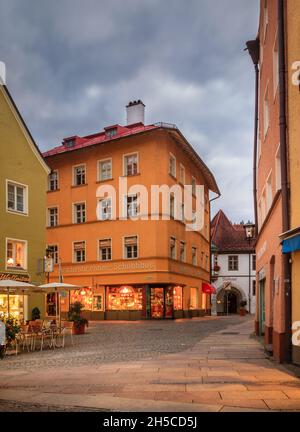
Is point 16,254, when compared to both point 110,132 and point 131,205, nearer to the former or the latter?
point 131,205

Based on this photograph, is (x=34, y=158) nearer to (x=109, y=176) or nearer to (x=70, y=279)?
(x=109, y=176)

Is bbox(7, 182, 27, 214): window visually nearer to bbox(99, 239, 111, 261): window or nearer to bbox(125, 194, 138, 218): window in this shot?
bbox(125, 194, 138, 218): window

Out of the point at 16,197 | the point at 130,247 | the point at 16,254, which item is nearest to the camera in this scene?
the point at 16,254

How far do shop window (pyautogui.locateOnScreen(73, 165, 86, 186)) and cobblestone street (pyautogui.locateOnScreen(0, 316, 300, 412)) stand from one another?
25.8 meters

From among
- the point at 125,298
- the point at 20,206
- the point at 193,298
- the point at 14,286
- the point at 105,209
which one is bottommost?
the point at 193,298

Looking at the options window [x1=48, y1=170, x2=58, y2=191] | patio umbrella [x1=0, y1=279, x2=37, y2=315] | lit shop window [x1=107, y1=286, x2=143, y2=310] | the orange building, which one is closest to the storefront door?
the orange building

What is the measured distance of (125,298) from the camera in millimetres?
37969

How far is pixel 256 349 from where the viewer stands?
53.4ft

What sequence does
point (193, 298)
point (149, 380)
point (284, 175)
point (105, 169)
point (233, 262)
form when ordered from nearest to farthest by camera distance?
point (149, 380)
point (284, 175)
point (105, 169)
point (193, 298)
point (233, 262)

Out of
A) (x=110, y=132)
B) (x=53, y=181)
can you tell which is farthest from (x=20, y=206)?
(x=53, y=181)

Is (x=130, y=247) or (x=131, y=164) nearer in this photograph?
(x=130, y=247)

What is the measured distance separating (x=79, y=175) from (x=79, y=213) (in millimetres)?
3079

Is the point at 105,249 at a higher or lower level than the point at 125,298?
higher

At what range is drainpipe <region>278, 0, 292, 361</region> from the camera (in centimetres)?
1239
